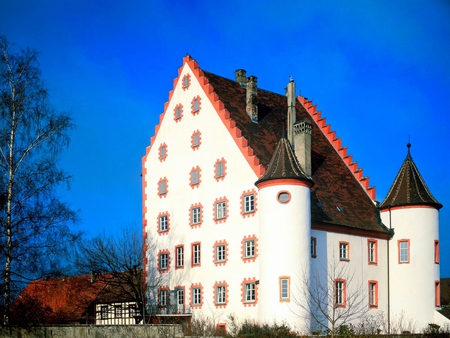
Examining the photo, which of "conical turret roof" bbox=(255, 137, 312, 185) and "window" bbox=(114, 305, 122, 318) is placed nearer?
"conical turret roof" bbox=(255, 137, 312, 185)

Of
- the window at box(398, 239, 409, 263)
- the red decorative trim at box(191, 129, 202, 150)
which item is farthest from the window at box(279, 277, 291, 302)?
the red decorative trim at box(191, 129, 202, 150)

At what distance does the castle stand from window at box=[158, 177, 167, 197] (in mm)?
119

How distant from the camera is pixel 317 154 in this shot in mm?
47688

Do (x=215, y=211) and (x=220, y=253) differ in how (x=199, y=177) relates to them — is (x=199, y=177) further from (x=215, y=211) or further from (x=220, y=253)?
(x=220, y=253)

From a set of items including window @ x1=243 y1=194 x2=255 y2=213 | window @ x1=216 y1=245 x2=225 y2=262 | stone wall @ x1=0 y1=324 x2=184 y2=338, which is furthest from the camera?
window @ x1=216 y1=245 x2=225 y2=262

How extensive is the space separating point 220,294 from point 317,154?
12.0 m

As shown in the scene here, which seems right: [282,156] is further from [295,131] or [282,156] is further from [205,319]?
[205,319]

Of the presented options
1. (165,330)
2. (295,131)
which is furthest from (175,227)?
(165,330)

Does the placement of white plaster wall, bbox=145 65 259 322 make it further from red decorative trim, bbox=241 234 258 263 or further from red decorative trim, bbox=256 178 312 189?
red decorative trim, bbox=256 178 312 189

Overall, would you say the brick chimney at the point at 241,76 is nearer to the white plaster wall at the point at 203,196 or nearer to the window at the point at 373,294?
the white plaster wall at the point at 203,196

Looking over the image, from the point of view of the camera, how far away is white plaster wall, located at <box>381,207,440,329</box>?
43.6 metres

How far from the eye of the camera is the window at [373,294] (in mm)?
43500

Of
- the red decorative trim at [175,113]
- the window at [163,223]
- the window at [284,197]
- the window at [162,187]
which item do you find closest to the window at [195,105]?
the red decorative trim at [175,113]

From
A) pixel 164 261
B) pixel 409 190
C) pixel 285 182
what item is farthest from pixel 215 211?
pixel 409 190
